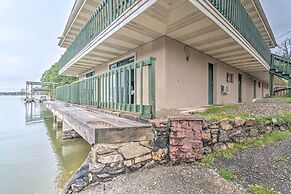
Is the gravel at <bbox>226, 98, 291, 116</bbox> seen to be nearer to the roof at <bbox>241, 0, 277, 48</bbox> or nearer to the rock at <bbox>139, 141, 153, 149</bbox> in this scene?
the rock at <bbox>139, 141, 153, 149</bbox>

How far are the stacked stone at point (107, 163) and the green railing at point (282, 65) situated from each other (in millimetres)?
13710

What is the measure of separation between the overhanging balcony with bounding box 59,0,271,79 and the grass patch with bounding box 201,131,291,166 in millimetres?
3244

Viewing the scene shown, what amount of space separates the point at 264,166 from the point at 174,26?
421 centimetres

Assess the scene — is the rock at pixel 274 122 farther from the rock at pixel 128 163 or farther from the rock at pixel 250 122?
the rock at pixel 128 163

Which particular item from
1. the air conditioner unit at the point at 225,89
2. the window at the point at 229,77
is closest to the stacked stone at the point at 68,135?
the air conditioner unit at the point at 225,89

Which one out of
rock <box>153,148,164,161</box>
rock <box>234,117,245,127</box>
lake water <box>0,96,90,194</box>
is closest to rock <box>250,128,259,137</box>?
rock <box>234,117,245,127</box>

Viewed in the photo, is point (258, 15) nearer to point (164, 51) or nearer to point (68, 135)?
point (164, 51)

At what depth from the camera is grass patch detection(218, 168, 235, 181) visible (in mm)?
3480

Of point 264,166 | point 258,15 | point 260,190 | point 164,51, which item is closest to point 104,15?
point 164,51

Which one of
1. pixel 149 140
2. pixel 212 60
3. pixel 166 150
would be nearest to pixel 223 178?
pixel 166 150

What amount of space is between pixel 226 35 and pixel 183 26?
1.69m

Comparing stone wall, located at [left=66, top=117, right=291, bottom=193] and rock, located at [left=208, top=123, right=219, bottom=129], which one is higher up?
rock, located at [left=208, top=123, right=219, bottom=129]

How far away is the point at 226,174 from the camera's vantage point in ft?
11.8

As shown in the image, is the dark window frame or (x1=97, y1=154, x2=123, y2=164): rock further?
the dark window frame
